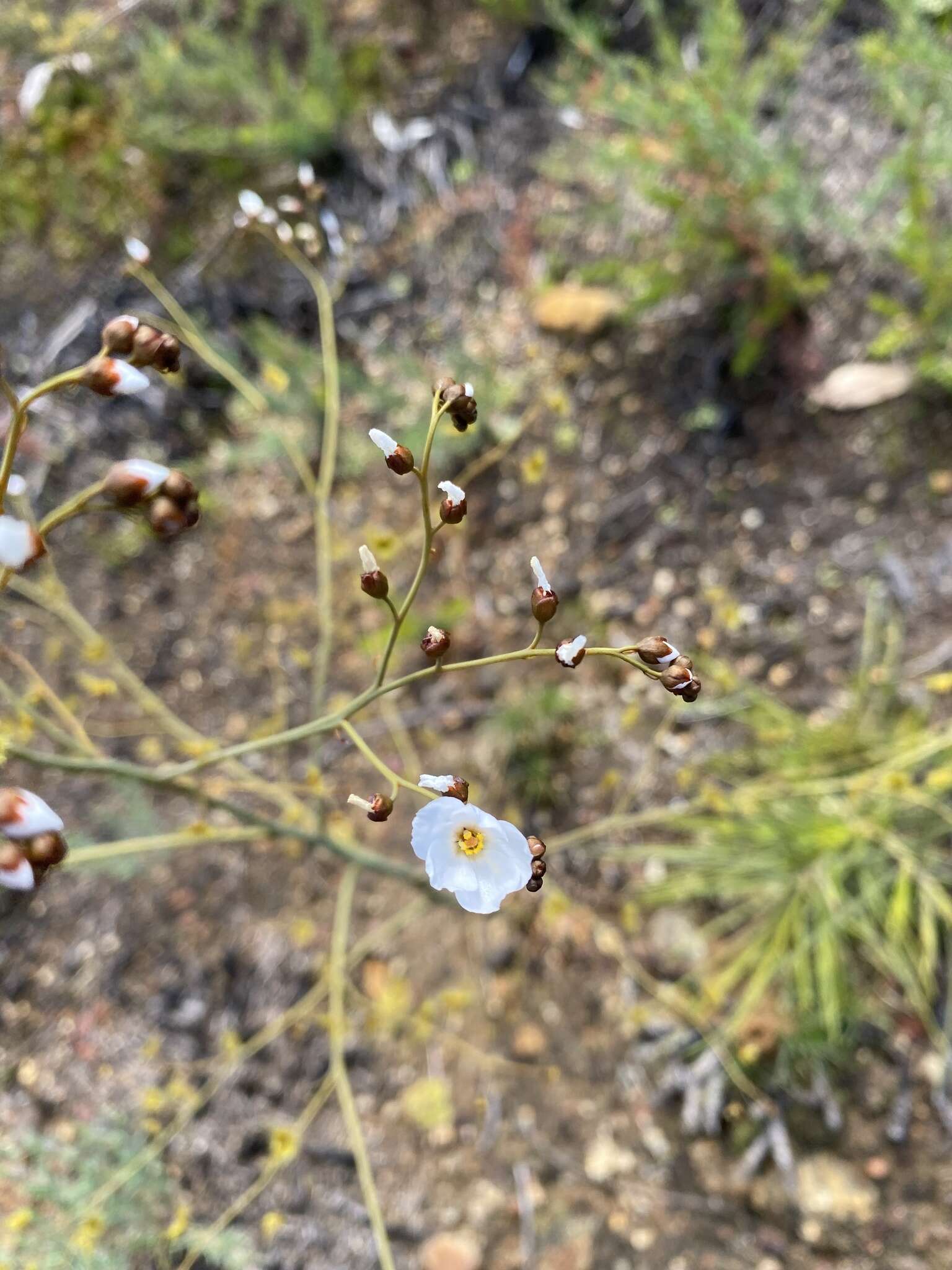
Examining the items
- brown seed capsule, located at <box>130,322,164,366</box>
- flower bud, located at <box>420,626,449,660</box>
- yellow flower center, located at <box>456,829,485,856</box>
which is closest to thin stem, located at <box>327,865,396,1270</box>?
yellow flower center, located at <box>456,829,485,856</box>

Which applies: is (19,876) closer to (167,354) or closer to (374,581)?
(374,581)

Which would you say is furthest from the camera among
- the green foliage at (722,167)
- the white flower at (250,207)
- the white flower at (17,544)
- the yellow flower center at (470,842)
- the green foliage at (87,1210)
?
the green foliage at (722,167)

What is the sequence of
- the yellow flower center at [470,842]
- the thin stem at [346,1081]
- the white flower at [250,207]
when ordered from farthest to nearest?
the white flower at [250,207]
the thin stem at [346,1081]
the yellow flower center at [470,842]

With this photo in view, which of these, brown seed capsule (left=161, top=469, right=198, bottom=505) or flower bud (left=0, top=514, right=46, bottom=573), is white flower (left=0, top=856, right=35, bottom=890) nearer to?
flower bud (left=0, top=514, right=46, bottom=573)

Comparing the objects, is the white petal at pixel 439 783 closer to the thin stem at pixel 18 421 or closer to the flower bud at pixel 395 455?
the flower bud at pixel 395 455

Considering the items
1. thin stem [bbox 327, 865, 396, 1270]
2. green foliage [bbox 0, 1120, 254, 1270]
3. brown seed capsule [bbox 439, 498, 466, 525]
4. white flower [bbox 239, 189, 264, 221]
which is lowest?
green foliage [bbox 0, 1120, 254, 1270]

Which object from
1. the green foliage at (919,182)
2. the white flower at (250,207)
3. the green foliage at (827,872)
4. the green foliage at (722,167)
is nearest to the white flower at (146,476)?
the white flower at (250,207)

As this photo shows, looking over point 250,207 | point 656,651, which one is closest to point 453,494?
point 656,651
